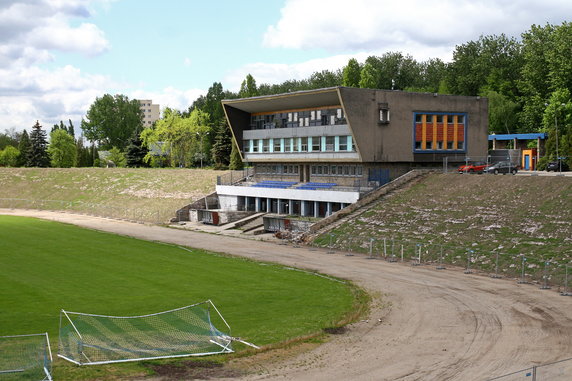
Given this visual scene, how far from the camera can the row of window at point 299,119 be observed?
71312mm

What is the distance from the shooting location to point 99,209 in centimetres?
8956

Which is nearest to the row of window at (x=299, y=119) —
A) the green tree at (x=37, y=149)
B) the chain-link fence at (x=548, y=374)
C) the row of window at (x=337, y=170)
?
the row of window at (x=337, y=170)

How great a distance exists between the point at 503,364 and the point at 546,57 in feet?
322

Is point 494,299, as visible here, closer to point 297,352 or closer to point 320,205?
point 297,352

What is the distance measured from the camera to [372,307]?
108 ft

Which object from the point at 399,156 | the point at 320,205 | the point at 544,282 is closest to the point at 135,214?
the point at 320,205

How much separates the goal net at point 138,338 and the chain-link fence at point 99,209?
49.5 m

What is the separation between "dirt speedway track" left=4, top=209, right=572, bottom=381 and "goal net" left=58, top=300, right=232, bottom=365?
335cm

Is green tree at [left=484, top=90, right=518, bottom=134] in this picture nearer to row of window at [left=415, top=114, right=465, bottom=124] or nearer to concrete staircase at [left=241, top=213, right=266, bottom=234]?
row of window at [left=415, top=114, right=465, bottom=124]

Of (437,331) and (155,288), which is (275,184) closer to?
(155,288)

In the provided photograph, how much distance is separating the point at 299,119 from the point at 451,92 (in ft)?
223

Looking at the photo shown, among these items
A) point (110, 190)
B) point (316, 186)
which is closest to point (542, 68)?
point (316, 186)

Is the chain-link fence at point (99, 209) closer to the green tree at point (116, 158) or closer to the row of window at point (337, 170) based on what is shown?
the row of window at point (337, 170)

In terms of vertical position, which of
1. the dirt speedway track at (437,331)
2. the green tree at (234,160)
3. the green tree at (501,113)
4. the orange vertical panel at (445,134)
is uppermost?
the green tree at (501,113)
